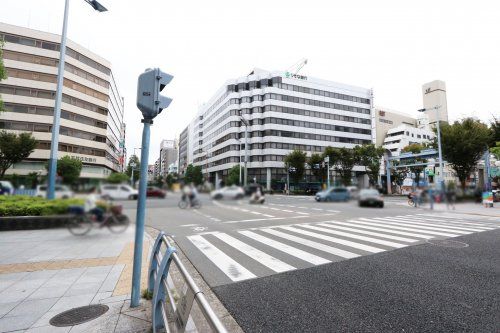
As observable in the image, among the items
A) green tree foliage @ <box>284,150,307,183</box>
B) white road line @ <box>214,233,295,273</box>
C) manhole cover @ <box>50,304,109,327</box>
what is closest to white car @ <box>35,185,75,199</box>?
green tree foliage @ <box>284,150,307,183</box>

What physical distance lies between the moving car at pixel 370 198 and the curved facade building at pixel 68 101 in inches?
78.9

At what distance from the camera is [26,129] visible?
2.68 m

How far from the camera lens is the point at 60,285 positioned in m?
6.59

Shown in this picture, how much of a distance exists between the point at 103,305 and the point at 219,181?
5.59 meters

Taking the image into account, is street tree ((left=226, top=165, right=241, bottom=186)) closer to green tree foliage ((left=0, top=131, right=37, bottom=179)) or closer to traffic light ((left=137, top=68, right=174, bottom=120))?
traffic light ((left=137, top=68, right=174, bottom=120))

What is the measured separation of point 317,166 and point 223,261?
8064 millimetres

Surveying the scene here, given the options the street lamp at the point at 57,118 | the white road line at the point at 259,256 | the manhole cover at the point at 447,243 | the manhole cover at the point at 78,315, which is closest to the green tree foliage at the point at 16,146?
the street lamp at the point at 57,118

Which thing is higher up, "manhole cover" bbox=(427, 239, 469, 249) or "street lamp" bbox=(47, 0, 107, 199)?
"street lamp" bbox=(47, 0, 107, 199)

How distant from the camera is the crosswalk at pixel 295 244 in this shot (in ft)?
30.1

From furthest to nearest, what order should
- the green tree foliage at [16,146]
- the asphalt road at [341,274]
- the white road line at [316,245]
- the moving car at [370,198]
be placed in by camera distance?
the white road line at [316,245], the asphalt road at [341,274], the green tree foliage at [16,146], the moving car at [370,198]

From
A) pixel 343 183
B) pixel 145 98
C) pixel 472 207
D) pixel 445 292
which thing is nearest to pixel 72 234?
pixel 145 98

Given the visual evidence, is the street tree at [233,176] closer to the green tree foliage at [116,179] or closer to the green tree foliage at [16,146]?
the green tree foliage at [116,179]

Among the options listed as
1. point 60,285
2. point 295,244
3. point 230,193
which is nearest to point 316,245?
point 295,244

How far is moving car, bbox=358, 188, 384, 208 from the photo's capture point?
1966 mm
